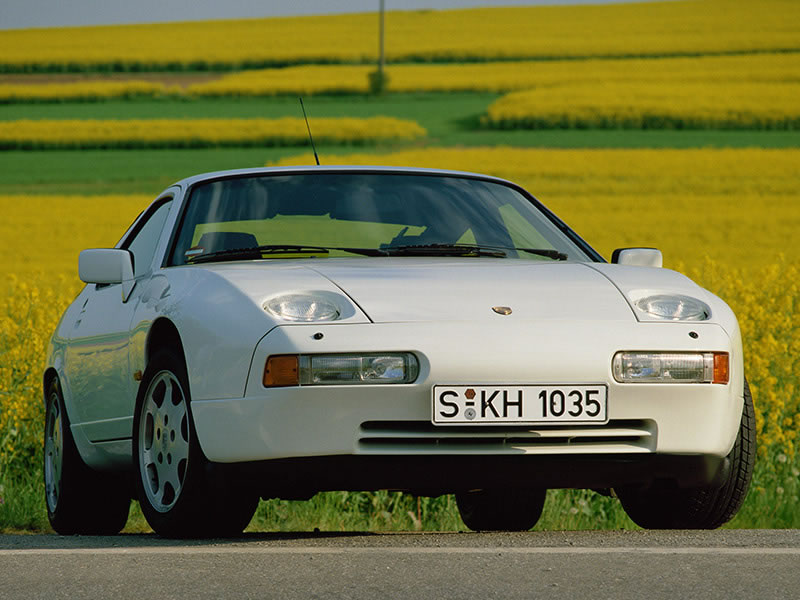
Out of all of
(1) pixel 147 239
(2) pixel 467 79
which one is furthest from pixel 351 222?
(2) pixel 467 79

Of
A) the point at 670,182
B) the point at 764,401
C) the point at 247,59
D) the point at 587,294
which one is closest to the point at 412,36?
the point at 247,59

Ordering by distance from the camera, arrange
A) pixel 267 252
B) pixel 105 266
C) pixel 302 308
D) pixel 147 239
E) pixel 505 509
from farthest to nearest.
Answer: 1. pixel 505 509
2. pixel 147 239
3. pixel 105 266
4. pixel 267 252
5. pixel 302 308

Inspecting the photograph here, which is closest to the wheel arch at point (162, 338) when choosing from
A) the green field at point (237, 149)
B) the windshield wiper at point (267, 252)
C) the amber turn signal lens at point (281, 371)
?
the windshield wiper at point (267, 252)

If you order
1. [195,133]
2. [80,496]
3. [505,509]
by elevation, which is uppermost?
[195,133]

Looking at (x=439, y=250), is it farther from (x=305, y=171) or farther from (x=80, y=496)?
(x=80, y=496)

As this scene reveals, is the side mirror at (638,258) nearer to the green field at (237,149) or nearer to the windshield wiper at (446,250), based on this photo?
the windshield wiper at (446,250)

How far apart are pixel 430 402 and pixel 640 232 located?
837 inches

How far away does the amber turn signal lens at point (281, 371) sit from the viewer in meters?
5.10

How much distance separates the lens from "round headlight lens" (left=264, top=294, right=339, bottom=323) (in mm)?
5223

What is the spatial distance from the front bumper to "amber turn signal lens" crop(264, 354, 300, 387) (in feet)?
0.07

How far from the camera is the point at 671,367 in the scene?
532 cm

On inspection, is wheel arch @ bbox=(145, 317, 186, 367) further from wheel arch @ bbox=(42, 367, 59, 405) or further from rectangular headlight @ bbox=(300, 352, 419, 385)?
wheel arch @ bbox=(42, 367, 59, 405)

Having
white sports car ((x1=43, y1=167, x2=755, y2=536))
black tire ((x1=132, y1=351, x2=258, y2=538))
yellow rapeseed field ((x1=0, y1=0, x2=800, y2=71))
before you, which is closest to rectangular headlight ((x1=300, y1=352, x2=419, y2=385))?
white sports car ((x1=43, y1=167, x2=755, y2=536))

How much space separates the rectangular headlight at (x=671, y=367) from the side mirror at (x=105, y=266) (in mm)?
2283
